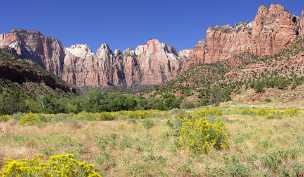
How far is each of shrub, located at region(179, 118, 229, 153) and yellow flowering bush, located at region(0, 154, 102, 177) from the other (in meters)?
7.54

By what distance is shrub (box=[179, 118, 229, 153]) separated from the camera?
15.1m

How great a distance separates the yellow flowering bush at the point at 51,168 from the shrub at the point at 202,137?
24.7ft

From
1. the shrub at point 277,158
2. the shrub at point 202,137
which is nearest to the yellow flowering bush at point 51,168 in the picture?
the shrub at point 277,158

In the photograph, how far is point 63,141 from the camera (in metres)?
17.3

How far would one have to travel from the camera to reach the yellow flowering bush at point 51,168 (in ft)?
24.3

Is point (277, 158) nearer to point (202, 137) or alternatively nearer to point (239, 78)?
point (202, 137)

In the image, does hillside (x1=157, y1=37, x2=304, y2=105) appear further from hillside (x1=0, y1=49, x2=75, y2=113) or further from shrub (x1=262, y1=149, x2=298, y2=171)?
shrub (x1=262, y1=149, x2=298, y2=171)

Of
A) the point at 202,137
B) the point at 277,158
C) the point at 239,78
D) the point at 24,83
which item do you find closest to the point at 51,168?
the point at 277,158

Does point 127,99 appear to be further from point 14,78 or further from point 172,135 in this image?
point 172,135

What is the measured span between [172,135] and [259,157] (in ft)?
23.4

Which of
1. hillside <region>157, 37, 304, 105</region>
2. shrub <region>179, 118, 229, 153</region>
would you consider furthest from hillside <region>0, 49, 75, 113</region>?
shrub <region>179, 118, 229, 153</region>

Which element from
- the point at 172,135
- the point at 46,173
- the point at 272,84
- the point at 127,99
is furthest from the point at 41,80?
the point at 46,173

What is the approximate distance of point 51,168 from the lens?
782cm

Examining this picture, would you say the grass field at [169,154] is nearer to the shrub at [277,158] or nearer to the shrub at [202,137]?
the shrub at [277,158]
